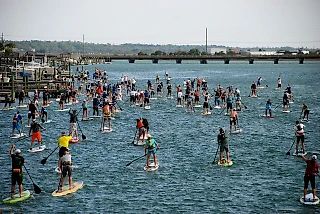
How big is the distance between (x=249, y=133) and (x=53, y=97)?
36.7m

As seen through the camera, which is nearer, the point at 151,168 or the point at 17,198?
the point at 17,198

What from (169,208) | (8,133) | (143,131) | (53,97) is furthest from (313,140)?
(53,97)

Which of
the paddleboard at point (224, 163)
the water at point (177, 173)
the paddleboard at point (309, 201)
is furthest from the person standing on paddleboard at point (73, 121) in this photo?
the paddleboard at point (309, 201)

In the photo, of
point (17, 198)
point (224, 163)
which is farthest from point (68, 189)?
point (224, 163)

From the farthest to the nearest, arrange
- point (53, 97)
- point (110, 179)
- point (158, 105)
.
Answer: point (53, 97) → point (158, 105) → point (110, 179)

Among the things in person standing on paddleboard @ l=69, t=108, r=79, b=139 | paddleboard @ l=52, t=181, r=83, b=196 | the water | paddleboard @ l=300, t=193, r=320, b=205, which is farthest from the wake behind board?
person standing on paddleboard @ l=69, t=108, r=79, b=139

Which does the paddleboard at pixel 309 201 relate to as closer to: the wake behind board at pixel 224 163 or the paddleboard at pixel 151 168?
the wake behind board at pixel 224 163

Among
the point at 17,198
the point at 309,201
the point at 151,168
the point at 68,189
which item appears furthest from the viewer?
the point at 151,168

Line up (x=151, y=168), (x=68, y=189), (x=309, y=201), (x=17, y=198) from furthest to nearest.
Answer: (x=151, y=168) → (x=68, y=189) → (x=17, y=198) → (x=309, y=201)

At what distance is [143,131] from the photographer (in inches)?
1425

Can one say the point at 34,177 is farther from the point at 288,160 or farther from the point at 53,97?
the point at 53,97

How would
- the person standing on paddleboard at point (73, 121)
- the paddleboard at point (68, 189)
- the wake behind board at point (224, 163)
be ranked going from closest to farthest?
the paddleboard at point (68, 189), the wake behind board at point (224, 163), the person standing on paddleboard at point (73, 121)

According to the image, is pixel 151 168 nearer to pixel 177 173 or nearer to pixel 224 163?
pixel 177 173

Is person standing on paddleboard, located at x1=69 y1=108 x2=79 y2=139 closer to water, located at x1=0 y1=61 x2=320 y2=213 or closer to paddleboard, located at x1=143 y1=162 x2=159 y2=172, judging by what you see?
water, located at x1=0 y1=61 x2=320 y2=213
